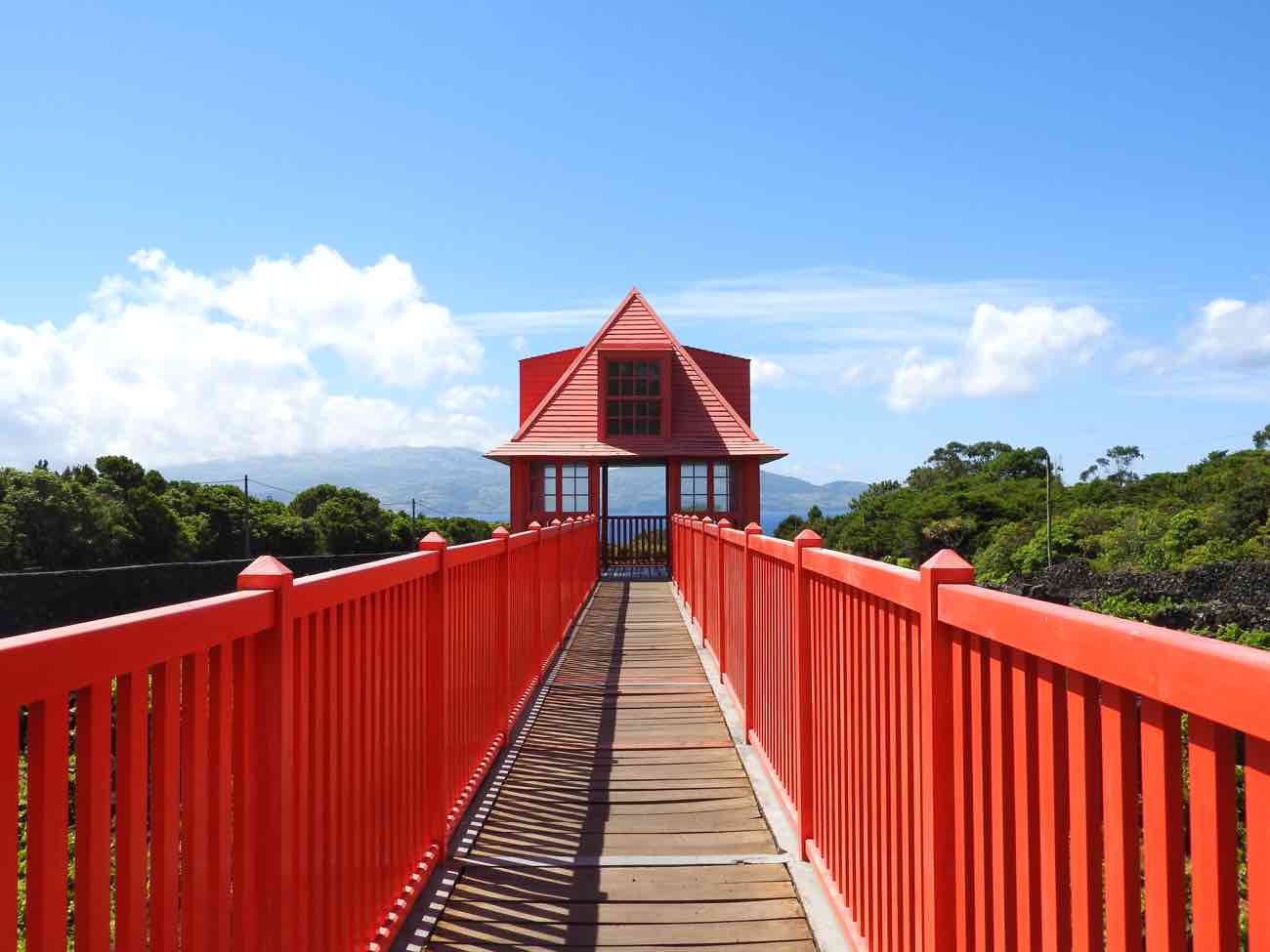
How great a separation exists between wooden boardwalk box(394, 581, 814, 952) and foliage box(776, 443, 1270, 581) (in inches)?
472

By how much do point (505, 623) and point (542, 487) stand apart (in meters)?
16.4

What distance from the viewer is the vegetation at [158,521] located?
30.7m

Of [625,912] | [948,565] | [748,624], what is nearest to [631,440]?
[748,624]

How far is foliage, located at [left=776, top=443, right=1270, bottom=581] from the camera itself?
2580 centimetres

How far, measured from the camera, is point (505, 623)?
6730 mm

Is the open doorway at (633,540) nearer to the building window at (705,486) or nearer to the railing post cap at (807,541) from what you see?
the building window at (705,486)

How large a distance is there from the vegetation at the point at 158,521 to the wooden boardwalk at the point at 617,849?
27946 millimetres

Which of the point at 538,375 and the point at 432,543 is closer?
the point at 432,543

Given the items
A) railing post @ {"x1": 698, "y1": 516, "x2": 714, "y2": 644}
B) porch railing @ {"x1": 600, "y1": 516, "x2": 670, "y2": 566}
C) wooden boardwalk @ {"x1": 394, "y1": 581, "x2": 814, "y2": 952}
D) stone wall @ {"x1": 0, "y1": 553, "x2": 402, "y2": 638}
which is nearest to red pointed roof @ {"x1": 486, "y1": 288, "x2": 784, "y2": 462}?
porch railing @ {"x1": 600, "y1": 516, "x2": 670, "y2": 566}

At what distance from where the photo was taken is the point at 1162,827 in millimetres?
1565

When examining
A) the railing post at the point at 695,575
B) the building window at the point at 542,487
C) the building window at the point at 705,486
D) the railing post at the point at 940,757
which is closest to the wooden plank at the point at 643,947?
the railing post at the point at 940,757

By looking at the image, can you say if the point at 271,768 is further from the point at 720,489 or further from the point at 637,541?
the point at 637,541

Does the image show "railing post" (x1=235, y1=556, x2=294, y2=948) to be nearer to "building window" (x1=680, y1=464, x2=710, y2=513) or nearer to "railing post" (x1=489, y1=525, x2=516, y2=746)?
"railing post" (x1=489, y1=525, x2=516, y2=746)

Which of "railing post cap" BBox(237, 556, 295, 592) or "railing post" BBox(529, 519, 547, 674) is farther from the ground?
"railing post cap" BBox(237, 556, 295, 592)
